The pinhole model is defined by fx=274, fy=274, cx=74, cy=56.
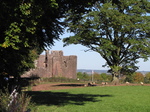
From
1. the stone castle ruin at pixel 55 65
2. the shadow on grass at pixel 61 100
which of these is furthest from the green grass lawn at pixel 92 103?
the stone castle ruin at pixel 55 65

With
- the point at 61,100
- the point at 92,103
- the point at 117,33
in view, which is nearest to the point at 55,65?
the point at 117,33

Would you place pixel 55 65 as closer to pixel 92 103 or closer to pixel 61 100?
pixel 61 100

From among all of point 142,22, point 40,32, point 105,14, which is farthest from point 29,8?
point 142,22

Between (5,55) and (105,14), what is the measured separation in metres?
23.7

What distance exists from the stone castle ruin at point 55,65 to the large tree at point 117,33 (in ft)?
61.9

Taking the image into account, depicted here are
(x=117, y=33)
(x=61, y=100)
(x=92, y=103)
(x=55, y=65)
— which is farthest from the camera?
(x=55, y=65)

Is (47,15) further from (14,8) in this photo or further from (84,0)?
(14,8)

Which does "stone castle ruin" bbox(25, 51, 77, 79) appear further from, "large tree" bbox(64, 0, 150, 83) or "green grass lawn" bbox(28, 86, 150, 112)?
"green grass lawn" bbox(28, 86, 150, 112)

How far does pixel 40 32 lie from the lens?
13.9 m

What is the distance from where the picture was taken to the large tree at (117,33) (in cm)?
3478

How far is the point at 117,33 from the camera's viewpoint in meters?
38.8

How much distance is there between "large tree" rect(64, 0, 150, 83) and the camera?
3478 cm

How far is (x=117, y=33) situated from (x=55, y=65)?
70.7 feet

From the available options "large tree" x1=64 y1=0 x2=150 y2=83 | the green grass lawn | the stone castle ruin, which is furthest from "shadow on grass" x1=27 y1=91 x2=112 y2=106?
the stone castle ruin
